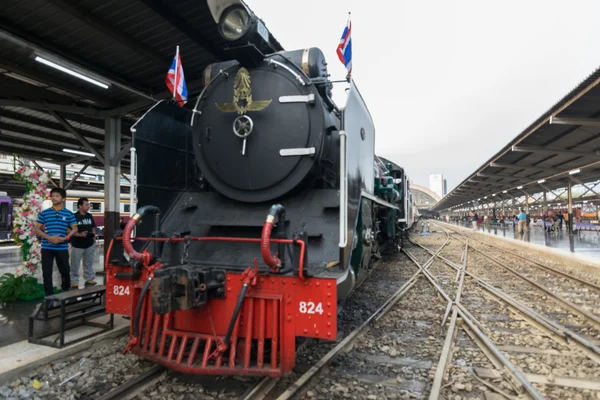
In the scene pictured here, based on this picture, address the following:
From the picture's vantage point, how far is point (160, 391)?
2.95m

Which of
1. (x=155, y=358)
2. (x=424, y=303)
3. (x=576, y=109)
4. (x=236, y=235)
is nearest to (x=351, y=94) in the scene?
(x=236, y=235)

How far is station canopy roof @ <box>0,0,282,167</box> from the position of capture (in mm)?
4945

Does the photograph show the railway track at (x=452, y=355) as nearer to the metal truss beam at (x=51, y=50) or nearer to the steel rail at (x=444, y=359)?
the steel rail at (x=444, y=359)

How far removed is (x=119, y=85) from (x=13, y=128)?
17.1ft

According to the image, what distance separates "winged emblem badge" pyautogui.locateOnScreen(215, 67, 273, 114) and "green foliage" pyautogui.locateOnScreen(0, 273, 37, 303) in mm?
4239

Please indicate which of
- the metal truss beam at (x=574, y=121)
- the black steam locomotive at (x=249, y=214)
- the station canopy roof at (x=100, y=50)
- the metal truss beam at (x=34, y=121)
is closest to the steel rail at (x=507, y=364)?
the black steam locomotive at (x=249, y=214)

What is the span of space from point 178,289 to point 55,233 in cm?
313

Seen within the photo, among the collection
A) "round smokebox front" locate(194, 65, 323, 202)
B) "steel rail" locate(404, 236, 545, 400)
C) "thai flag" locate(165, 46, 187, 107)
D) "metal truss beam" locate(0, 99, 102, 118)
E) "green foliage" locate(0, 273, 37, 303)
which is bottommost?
"steel rail" locate(404, 236, 545, 400)

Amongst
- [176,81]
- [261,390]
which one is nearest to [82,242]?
[176,81]

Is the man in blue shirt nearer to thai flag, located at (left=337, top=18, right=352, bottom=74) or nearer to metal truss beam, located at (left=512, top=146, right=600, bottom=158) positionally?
thai flag, located at (left=337, top=18, right=352, bottom=74)

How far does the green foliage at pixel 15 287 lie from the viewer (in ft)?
17.5

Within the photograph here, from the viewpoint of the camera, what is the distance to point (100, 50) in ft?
19.3

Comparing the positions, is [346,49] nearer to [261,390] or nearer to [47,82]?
[261,390]

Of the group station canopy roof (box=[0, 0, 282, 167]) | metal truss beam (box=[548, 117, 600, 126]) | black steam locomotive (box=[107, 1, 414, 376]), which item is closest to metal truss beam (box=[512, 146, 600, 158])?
metal truss beam (box=[548, 117, 600, 126])
